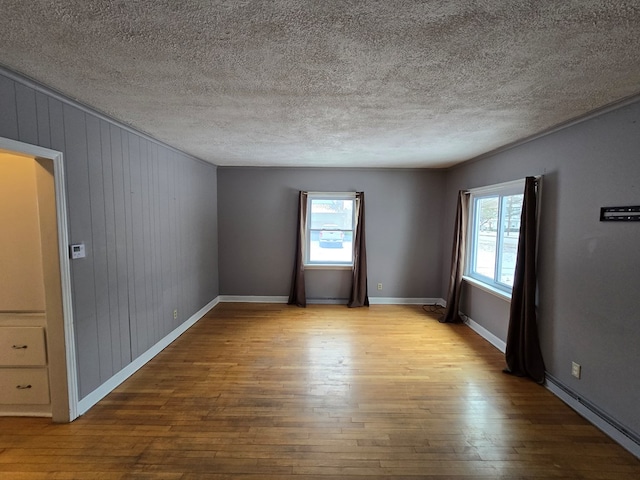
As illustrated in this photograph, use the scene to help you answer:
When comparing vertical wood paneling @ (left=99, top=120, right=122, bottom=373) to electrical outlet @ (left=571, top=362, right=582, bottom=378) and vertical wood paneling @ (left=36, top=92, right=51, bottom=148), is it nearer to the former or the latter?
vertical wood paneling @ (left=36, top=92, right=51, bottom=148)

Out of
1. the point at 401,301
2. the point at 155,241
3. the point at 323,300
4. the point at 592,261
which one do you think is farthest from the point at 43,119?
the point at 401,301

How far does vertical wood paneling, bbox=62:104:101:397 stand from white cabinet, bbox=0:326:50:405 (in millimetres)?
225

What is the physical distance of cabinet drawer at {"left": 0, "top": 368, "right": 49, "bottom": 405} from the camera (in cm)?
212

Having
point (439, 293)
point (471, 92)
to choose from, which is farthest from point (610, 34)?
point (439, 293)

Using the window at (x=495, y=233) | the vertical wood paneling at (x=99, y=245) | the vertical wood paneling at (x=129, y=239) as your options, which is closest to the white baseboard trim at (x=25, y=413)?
the vertical wood paneling at (x=99, y=245)

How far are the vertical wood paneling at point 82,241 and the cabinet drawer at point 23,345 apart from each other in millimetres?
229

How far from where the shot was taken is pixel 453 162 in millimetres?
4281

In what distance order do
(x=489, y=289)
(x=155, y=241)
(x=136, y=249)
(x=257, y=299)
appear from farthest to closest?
(x=257, y=299), (x=489, y=289), (x=155, y=241), (x=136, y=249)

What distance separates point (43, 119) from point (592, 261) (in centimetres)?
405

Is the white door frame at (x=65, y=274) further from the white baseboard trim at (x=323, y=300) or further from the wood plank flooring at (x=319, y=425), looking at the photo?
the white baseboard trim at (x=323, y=300)

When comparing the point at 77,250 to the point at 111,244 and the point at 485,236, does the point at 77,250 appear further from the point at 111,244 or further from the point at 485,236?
the point at 485,236

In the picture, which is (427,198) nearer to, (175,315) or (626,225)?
(626,225)

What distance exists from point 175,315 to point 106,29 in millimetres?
3182

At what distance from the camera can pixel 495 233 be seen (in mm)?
3646
